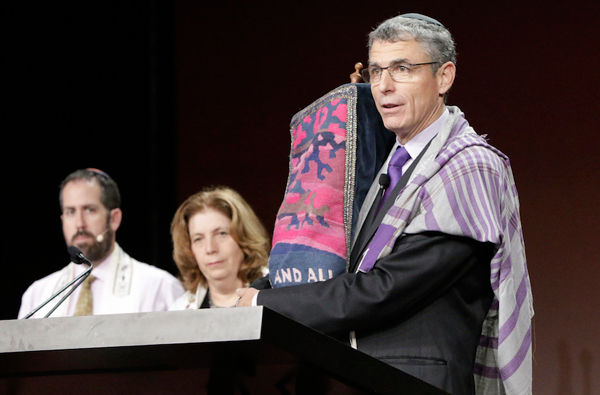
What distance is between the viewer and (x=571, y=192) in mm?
3842

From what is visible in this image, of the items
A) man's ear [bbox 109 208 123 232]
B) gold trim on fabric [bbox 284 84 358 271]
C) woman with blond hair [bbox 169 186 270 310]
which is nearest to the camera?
gold trim on fabric [bbox 284 84 358 271]

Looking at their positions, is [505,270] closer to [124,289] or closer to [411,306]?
[411,306]

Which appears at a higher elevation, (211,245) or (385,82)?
(211,245)

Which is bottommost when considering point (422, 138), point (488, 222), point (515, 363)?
point (515, 363)

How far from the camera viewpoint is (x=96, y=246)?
12.8 feet

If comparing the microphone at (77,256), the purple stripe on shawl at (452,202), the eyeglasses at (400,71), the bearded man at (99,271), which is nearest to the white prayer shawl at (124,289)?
the bearded man at (99,271)

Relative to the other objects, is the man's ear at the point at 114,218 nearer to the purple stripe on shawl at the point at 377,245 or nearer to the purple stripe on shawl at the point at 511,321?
the purple stripe on shawl at the point at 377,245

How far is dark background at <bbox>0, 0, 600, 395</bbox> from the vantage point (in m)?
3.81

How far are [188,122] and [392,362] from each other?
3215 mm

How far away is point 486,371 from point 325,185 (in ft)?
1.68

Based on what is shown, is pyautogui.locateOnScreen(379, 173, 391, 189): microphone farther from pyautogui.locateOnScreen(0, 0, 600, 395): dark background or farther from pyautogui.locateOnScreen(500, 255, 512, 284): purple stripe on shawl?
pyautogui.locateOnScreen(0, 0, 600, 395): dark background

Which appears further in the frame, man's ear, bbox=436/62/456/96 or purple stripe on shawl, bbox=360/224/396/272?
man's ear, bbox=436/62/456/96

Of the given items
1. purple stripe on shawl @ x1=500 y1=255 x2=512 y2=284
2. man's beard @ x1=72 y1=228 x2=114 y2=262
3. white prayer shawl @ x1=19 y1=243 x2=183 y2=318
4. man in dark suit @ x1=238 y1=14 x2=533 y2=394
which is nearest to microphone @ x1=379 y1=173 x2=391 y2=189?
man in dark suit @ x1=238 y1=14 x2=533 y2=394

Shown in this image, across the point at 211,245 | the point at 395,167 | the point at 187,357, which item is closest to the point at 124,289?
the point at 211,245
